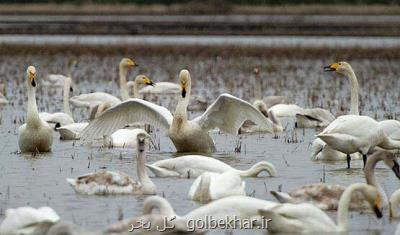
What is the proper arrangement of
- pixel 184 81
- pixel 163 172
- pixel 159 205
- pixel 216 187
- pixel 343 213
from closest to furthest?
1. pixel 159 205
2. pixel 343 213
3. pixel 216 187
4. pixel 163 172
5. pixel 184 81

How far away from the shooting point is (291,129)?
14641 millimetres

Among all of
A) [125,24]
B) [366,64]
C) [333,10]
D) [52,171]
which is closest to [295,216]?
[52,171]

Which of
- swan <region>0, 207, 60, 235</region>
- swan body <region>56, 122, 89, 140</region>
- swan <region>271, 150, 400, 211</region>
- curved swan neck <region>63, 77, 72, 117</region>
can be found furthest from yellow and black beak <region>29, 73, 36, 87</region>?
swan <region>0, 207, 60, 235</region>

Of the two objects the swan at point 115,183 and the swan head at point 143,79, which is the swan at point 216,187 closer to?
A: the swan at point 115,183

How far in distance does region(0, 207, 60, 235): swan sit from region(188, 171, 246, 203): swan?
70.7 inches

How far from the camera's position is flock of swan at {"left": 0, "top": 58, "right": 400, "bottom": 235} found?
703 cm

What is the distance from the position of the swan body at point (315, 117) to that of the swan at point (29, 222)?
769cm

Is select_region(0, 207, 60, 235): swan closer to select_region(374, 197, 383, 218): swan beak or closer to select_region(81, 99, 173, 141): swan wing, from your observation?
select_region(374, 197, 383, 218): swan beak

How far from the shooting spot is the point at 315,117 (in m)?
14.3

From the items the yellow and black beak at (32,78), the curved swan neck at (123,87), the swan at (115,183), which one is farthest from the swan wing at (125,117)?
the swan at (115,183)

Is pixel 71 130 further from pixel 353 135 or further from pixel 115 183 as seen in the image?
pixel 115 183

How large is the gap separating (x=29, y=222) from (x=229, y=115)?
5649 millimetres

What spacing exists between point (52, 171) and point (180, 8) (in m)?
42.3

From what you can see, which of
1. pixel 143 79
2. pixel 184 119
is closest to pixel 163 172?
pixel 184 119
